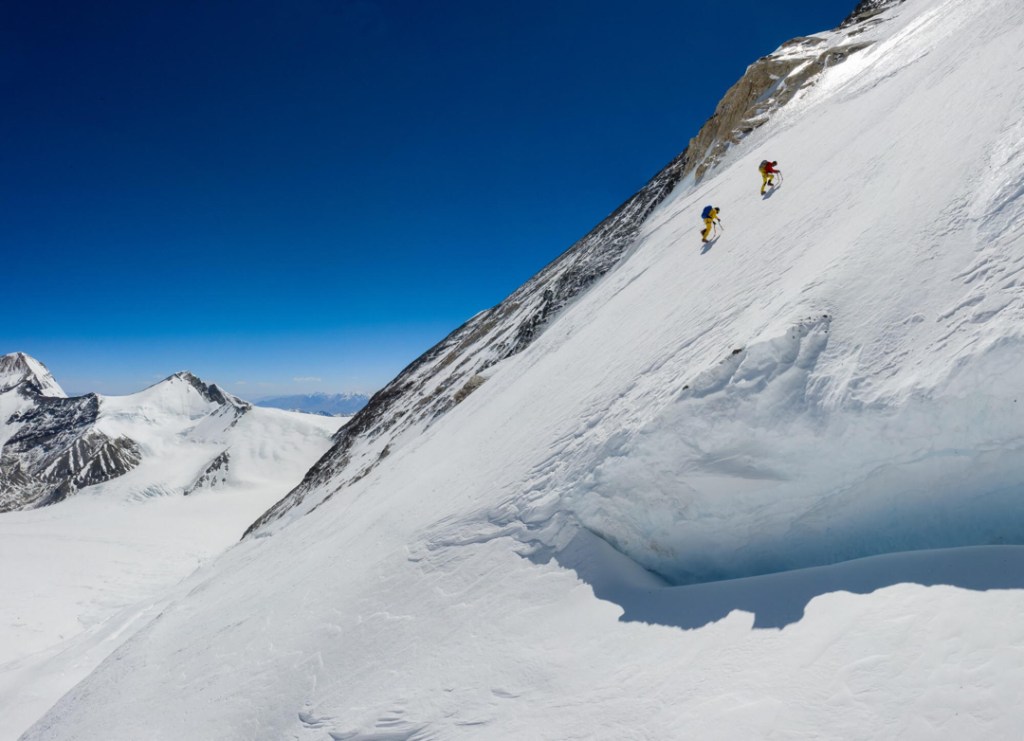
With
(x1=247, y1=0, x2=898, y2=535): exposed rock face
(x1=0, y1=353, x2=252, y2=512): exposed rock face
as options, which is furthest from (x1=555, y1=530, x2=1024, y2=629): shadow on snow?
(x1=0, y1=353, x2=252, y2=512): exposed rock face

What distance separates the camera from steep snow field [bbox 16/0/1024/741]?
4223 mm

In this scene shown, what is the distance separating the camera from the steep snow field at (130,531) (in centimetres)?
2228

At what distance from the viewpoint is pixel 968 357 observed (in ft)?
15.7

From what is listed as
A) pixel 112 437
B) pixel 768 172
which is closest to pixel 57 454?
pixel 112 437

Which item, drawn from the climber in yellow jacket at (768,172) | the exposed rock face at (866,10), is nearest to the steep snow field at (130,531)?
the climber in yellow jacket at (768,172)

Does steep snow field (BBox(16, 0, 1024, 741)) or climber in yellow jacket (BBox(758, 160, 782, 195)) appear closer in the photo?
steep snow field (BBox(16, 0, 1024, 741))

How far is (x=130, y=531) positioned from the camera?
57.2 meters

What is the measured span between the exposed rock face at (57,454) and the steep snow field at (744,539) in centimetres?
8977

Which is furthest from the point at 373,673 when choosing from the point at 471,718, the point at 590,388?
the point at 590,388

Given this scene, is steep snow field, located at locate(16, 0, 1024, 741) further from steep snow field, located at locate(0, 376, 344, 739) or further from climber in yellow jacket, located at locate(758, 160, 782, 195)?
steep snow field, located at locate(0, 376, 344, 739)

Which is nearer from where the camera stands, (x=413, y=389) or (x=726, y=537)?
(x=726, y=537)

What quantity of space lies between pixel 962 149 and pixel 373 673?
1181 centimetres

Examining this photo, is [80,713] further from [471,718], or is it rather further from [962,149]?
[962,149]

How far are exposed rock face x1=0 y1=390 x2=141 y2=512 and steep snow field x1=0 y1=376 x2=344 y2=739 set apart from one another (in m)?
2.74
